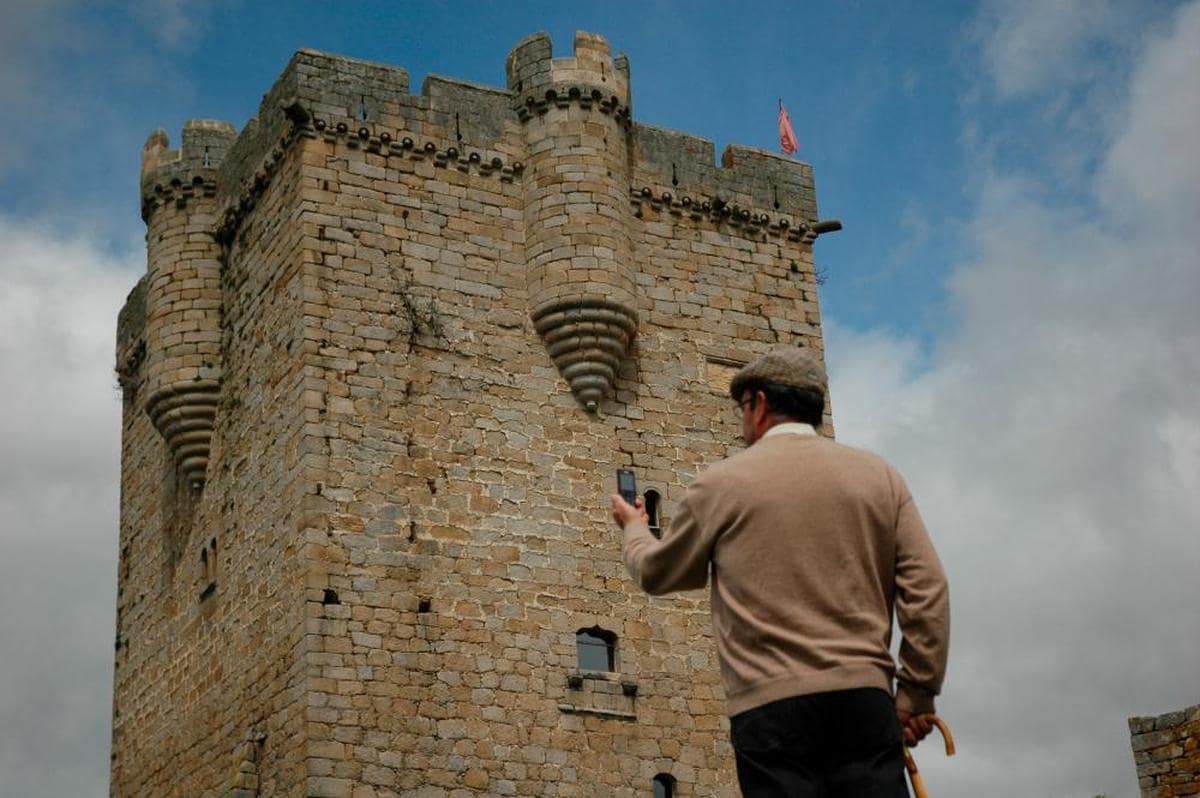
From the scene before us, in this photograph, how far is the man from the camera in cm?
449

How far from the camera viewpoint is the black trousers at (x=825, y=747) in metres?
4.46

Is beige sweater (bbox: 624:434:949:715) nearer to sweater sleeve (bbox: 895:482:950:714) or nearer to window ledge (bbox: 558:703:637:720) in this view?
sweater sleeve (bbox: 895:482:950:714)

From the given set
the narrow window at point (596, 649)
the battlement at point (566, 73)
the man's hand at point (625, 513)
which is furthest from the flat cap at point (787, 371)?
the battlement at point (566, 73)

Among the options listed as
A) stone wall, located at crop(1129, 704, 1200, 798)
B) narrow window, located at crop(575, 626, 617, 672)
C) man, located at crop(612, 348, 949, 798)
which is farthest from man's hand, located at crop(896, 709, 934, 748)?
narrow window, located at crop(575, 626, 617, 672)

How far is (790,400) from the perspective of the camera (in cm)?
493

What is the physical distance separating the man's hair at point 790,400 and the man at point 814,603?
6 centimetres

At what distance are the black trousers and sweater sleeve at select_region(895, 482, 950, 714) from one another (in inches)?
7.3

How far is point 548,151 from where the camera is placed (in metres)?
17.3

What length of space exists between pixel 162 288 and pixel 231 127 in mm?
1972

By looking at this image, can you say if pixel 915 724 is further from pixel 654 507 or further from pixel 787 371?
pixel 654 507

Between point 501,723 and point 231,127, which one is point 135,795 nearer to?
point 501,723

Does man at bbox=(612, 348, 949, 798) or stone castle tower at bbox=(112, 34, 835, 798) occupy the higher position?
stone castle tower at bbox=(112, 34, 835, 798)

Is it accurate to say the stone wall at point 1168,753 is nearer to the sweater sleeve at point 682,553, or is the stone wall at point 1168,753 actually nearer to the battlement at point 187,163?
the sweater sleeve at point 682,553

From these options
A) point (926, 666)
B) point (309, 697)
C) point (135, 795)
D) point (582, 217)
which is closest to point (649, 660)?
point (309, 697)
